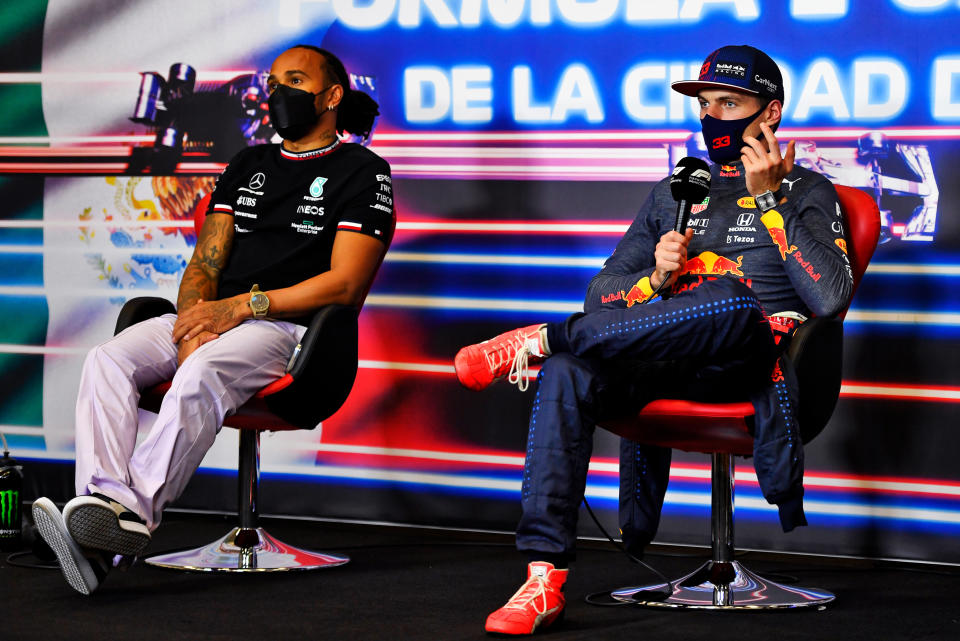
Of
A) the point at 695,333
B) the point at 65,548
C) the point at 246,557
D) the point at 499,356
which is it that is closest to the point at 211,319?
the point at 246,557

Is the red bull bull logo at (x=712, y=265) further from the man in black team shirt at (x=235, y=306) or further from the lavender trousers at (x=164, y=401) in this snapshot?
the lavender trousers at (x=164, y=401)

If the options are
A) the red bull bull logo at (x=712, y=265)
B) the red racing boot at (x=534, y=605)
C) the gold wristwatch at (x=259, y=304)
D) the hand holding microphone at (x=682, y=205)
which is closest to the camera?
the red racing boot at (x=534, y=605)

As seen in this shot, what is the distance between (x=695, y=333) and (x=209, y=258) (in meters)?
1.58

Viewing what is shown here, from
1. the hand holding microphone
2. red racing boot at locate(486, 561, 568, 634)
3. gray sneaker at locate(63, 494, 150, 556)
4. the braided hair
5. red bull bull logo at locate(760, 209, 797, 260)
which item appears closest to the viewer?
red racing boot at locate(486, 561, 568, 634)

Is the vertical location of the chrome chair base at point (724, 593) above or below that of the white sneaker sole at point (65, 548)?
below

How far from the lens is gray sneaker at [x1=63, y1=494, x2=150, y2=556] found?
8.57ft

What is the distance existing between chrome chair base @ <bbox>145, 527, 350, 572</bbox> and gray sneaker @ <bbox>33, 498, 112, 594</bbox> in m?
0.44

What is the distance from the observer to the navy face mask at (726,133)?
2.98m

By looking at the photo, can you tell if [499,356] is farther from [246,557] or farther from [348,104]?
[348,104]

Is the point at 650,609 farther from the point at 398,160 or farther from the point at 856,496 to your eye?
the point at 398,160

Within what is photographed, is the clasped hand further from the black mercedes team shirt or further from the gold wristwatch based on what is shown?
the black mercedes team shirt

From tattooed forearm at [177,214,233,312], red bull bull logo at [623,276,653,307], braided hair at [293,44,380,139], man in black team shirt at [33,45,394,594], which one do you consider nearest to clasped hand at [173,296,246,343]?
man in black team shirt at [33,45,394,594]

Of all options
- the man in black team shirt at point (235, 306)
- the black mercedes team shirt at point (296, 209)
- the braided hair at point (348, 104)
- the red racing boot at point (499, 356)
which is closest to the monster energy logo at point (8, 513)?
the man in black team shirt at point (235, 306)

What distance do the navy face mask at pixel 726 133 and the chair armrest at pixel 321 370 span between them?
105cm
